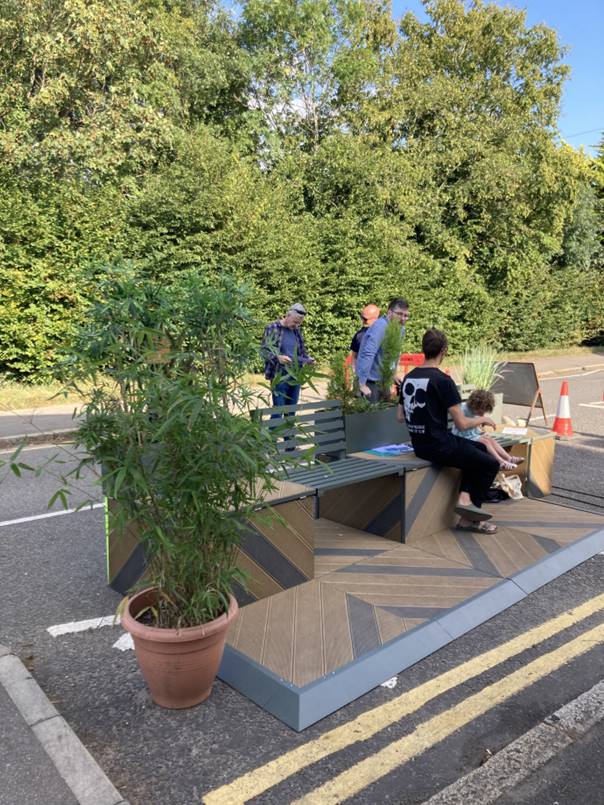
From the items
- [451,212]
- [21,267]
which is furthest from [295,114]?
[21,267]

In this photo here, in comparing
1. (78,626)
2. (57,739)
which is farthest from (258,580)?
(57,739)

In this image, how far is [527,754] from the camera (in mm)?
2723

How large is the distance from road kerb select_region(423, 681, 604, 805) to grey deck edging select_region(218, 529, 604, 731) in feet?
2.29

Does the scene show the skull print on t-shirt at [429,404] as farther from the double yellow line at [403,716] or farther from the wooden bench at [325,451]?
the double yellow line at [403,716]

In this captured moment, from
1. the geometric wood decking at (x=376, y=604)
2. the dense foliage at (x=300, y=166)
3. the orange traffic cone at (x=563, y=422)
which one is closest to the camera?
the geometric wood decking at (x=376, y=604)

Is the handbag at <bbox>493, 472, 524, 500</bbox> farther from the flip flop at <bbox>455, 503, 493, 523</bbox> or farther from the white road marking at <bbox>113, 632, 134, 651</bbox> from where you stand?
the white road marking at <bbox>113, 632, 134, 651</bbox>

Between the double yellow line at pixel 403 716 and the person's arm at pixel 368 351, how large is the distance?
314cm

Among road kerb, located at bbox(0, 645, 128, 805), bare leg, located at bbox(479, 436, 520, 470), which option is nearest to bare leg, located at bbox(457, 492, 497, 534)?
bare leg, located at bbox(479, 436, 520, 470)

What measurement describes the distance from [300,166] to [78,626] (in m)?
18.4

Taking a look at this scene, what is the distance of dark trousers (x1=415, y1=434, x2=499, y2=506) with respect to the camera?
5.07m

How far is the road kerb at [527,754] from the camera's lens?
8.19 ft

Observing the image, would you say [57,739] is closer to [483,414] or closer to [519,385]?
[483,414]

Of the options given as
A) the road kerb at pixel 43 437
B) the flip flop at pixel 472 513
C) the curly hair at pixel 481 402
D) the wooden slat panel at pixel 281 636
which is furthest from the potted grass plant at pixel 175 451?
the road kerb at pixel 43 437

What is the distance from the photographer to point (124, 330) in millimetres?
2846
